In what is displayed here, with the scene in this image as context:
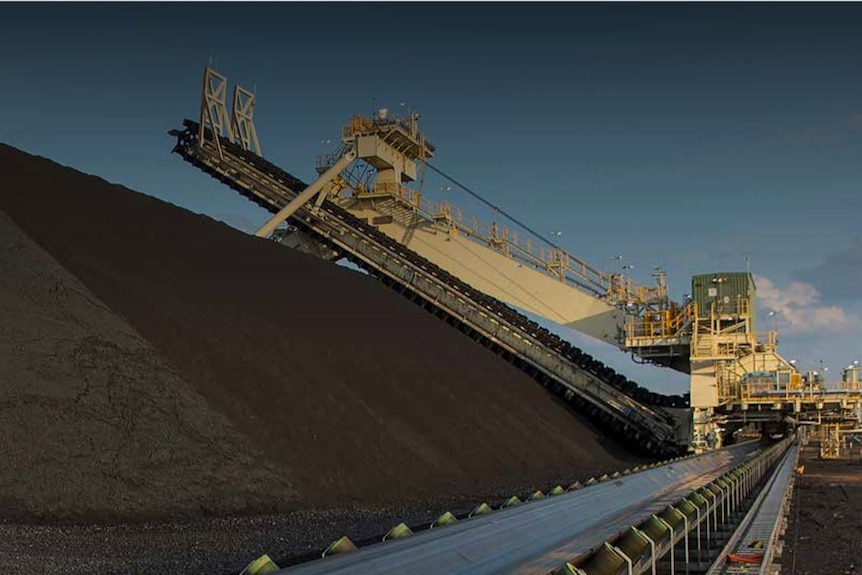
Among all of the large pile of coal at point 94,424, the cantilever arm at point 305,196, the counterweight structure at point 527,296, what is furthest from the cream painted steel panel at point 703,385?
the large pile of coal at point 94,424

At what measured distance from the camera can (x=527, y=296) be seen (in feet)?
80.4

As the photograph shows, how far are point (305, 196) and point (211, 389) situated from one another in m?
15.0

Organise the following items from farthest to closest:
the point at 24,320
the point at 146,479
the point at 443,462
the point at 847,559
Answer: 1. the point at 443,462
2. the point at 847,559
3. the point at 24,320
4. the point at 146,479

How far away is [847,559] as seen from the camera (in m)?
10.2

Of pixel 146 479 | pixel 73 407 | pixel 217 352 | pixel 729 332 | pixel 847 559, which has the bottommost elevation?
pixel 847 559

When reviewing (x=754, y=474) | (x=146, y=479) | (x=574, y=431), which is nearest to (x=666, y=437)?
(x=574, y=431)

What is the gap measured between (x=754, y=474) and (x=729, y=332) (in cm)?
868

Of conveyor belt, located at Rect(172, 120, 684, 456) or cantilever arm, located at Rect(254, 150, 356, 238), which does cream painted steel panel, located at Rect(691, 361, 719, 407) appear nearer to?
conveyor belt, located at Rect(172, 120, 684, 456)

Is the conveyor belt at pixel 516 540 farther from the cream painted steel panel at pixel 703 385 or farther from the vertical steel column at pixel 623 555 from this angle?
the cream painted steel panel at pixel 703 385

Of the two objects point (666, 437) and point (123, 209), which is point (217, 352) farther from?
point (666, 437)

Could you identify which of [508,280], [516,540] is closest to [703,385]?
[508,280]

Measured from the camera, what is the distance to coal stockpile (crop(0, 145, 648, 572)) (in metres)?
7.72

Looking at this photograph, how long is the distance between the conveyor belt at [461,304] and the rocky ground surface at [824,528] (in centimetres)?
382

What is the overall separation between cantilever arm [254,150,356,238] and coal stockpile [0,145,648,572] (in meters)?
5.30
